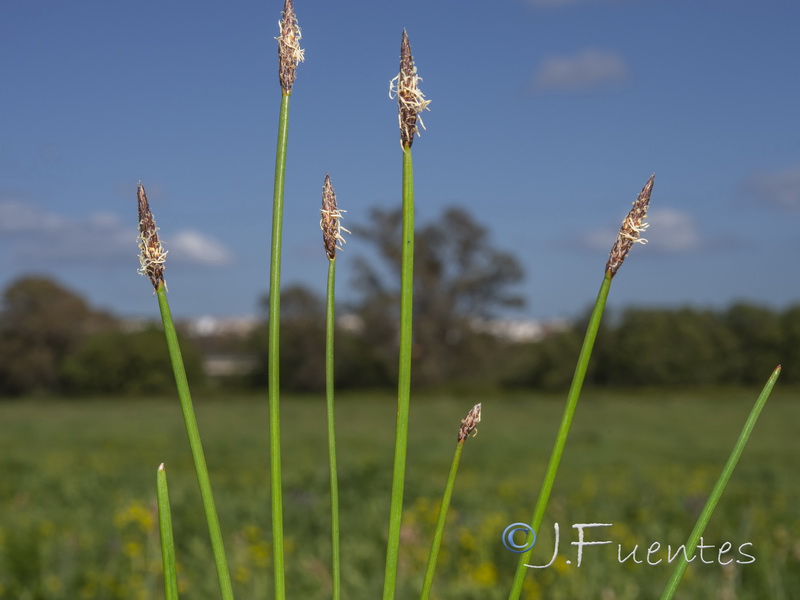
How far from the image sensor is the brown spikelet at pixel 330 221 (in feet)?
1.88

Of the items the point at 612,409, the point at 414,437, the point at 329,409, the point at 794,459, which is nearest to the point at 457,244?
the point at 612,409

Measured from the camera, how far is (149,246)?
0.50m

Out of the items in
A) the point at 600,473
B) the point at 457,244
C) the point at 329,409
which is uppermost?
the point at 457,244

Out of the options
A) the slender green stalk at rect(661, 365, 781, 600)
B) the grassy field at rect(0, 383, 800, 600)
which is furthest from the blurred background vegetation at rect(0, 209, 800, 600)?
the slender green stalk at rect(661, 365, 781, 600)

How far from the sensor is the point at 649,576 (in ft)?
10.2

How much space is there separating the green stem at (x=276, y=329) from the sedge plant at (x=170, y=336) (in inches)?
1.5

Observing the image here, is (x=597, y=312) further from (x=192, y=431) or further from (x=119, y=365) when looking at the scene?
(x=119, y=365)

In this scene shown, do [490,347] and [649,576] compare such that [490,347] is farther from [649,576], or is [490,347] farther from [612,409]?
[649,576]

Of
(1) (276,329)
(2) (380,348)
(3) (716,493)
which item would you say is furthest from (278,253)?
(2) (380,348)

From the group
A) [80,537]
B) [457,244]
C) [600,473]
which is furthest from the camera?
[457,244]

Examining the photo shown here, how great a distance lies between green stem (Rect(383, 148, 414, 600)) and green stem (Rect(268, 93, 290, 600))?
7 cm

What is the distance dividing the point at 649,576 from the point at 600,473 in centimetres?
787

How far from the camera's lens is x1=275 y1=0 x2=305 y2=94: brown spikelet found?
532 mm

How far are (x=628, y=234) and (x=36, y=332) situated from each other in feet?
125
